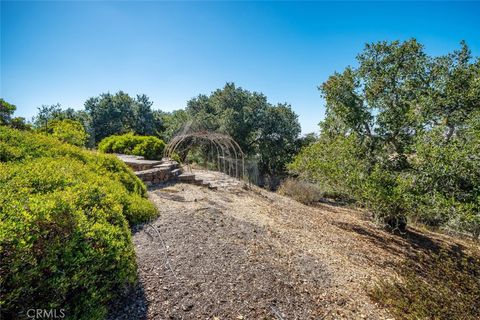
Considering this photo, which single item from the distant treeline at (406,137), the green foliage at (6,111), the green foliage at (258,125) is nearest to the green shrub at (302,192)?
the distant treeline at (406,137)

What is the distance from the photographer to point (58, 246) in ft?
6.22

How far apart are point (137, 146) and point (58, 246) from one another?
33.3 ft

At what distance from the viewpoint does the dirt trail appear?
2598 millimetres

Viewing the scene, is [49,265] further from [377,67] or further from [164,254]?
[377,67]

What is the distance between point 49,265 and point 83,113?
23.3m

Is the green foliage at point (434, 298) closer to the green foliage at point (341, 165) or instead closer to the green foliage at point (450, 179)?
the green foliage at point (450, 179)

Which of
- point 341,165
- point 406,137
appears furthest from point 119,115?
point 406,137

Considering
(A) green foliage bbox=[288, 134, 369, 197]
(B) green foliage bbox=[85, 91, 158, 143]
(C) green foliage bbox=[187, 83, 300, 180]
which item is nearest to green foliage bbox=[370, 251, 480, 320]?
(A) green foliage bbox=[288, 134, 369, 197]

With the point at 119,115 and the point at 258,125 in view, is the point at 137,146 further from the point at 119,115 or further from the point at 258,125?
the point at 119,115

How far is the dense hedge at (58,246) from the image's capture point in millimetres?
1658

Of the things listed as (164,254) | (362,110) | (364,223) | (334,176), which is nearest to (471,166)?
(334,176)

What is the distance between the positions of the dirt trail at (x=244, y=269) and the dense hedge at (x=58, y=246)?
53 cm

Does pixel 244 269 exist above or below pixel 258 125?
below

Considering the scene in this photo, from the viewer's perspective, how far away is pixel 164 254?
3.34 metres
